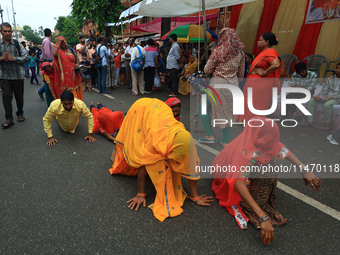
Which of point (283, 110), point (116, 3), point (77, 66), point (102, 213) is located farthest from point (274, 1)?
point (116, 3)

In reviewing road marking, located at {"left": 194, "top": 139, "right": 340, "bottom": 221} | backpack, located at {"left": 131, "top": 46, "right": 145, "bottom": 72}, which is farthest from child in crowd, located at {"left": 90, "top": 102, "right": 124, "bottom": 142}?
backpack, located at {"left": 131, "top": 46, "right": 145, "bottom": 72}

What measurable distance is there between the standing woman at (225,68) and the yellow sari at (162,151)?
1.58 m

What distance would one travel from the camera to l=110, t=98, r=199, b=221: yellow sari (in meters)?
2.10

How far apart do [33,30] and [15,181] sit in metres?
122

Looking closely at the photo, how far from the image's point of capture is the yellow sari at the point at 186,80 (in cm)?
788

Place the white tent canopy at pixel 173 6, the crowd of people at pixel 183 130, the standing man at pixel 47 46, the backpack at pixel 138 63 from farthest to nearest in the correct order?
the backpack at pixel 138 63, the white tent canopy at pixel 173 6, the standing man at pixel 47 46, the crowd of people at pixel 183 130

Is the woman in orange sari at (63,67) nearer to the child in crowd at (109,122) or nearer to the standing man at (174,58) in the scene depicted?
the child in crowd at (109,122)

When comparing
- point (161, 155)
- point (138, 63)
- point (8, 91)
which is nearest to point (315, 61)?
point (138, 63)

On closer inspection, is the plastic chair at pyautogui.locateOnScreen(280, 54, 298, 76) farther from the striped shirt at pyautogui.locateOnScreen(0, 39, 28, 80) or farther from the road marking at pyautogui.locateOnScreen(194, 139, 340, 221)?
the striped shirt at pyautogui.locateOnScreen(0, 39, 28, 80)

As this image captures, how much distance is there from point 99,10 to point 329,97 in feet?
70.1

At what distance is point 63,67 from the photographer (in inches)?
196

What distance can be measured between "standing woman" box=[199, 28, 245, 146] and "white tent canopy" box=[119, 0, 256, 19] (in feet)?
11.8

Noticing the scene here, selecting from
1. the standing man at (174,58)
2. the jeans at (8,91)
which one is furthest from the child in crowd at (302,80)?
the jeans at (8,91)

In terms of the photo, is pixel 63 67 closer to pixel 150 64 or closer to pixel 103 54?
pixel 103 54
